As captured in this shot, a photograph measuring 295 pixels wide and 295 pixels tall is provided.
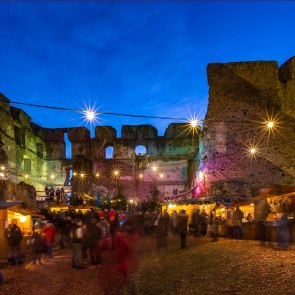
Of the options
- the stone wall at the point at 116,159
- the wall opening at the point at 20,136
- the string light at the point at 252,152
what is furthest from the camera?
the stone wall at the point at 116,159

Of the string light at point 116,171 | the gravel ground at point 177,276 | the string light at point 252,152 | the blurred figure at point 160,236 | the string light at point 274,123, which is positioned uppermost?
the string light at point 274,123

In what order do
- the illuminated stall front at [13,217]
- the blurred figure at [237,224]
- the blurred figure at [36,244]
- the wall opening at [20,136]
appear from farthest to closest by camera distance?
1. the wall opening at [20,136]
2. the blurred figure at [237,224]
3. the illuminated stall front at [13,217]
4. the blurred figure at [36,244]

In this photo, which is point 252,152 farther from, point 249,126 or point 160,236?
point 160,236

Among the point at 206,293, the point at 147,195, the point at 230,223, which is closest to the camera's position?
the point at 206,293

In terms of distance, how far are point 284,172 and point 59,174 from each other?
29787 millimetres

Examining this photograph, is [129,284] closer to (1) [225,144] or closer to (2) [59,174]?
(1) [225,144]

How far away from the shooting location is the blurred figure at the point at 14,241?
11750 millimetres

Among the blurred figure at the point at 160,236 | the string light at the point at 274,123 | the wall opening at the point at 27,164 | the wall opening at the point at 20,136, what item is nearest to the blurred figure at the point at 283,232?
the blurred figure at the point at 160,236

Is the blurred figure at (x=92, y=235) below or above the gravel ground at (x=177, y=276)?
above

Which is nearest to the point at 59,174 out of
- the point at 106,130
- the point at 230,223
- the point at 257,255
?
the point at 106,130

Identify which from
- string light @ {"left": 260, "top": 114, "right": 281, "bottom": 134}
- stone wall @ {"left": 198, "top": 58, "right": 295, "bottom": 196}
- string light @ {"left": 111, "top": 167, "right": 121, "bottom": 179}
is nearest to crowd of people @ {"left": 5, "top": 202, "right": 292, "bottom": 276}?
stone wall @ {"left": 198, "top": 58, "right": 295, "bottom": 196}

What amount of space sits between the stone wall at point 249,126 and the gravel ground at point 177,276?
12.8 metres

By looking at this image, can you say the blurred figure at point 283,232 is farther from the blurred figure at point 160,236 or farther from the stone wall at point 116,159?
the stone wall at point 116,159

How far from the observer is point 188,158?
42375 mm
